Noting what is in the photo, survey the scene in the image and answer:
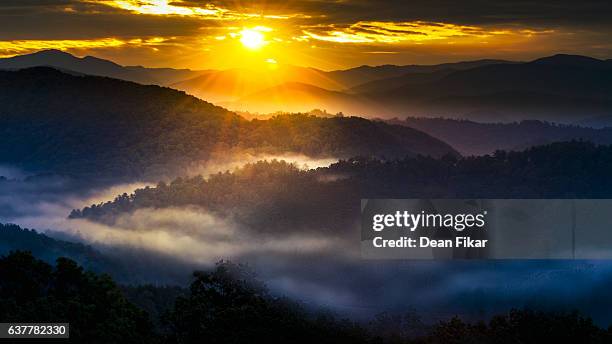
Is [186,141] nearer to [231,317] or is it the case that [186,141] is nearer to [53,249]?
[53,249]

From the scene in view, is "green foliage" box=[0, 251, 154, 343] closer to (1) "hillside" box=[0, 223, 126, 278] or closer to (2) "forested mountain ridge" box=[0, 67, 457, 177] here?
(1) "hillside" box=[0, 223, 126, 278]

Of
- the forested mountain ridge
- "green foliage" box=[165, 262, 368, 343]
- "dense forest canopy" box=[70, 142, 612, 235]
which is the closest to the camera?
"green foliage" box=[165, 262, 368, 343]

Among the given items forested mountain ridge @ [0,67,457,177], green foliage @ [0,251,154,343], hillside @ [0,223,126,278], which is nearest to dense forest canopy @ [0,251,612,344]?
green foliage @ [0,251,154,343]

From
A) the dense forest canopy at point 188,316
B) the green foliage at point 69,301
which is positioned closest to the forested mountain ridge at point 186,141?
the dense forest canopy at point 188,316

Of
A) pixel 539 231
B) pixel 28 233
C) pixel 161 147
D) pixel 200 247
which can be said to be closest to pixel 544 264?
pixel 539 231

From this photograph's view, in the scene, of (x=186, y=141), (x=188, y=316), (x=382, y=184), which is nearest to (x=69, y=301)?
(x=188, y=316)

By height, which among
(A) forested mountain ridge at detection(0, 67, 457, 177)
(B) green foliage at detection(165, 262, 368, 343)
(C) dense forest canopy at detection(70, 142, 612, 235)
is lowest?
(B) green foliage at detection(165, 262, 368, 343)

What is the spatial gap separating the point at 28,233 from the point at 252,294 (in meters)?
69.7

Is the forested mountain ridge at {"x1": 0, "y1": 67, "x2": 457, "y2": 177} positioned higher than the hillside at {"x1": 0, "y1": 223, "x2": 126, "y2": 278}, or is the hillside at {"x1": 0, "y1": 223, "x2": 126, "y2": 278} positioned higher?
the forested mountain ridge at {"x1": 0, "y1": 67, "x2": 457, "y2": 177}

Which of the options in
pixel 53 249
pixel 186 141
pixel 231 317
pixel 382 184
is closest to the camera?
pixel 231 317

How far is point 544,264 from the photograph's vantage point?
292 feet

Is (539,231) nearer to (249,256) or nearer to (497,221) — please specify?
(497,221)

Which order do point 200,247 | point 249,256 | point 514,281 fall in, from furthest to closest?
1. point 200,247
2. point 249,256
3. point 514,281

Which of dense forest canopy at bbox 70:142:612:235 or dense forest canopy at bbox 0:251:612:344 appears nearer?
dense forest canopy at bbox 0:251:612:344
